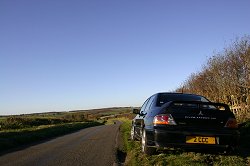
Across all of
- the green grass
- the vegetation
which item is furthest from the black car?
the vegetation

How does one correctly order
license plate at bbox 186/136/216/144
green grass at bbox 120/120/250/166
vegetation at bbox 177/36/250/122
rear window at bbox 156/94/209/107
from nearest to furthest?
green grass at bbox 120/120/250/166, license plate at bbox 186/136/216/144, rear window at bbox 156/94/209/107, vegetation at bbox 177/36/250/122

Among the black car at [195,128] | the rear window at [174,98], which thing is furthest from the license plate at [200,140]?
the rear window at [174,98]

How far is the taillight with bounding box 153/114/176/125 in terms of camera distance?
7953 millimetres

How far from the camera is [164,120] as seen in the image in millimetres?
8031

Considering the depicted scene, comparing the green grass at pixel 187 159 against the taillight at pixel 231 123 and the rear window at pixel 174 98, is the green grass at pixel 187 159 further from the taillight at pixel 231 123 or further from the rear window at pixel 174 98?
the rear window at pixel 174 98

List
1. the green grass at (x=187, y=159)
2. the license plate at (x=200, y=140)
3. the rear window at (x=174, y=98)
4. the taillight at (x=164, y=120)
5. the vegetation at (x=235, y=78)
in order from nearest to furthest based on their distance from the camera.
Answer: the green grass at (x=187, y=159), the license plate at (x=200, y=140), the taillight at (x=164, y=120), the rear window at (x=174, y=98), the vegetation at (x=235, y=78)

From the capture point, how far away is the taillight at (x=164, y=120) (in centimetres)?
795

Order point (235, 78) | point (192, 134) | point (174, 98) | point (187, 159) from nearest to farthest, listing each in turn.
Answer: point (192, 134)
point (187, 159)
point (174, 98)
point (235, 78)

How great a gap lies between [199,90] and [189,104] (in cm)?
1979

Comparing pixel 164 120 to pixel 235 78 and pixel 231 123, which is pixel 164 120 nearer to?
pixel 231 123

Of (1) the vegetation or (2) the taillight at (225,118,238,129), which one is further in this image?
(1) the vegetation

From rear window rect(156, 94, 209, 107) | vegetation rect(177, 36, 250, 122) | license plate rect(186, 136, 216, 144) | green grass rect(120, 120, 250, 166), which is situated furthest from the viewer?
vegetation rect(177, 36, 250, 122)

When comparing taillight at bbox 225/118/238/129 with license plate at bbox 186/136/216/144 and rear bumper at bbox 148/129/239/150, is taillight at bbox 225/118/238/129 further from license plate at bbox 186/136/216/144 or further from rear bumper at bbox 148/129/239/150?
license plate at bbox 186/136/216/144

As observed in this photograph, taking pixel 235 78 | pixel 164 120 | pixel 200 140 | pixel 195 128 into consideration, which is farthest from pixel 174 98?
pixel 235 78
